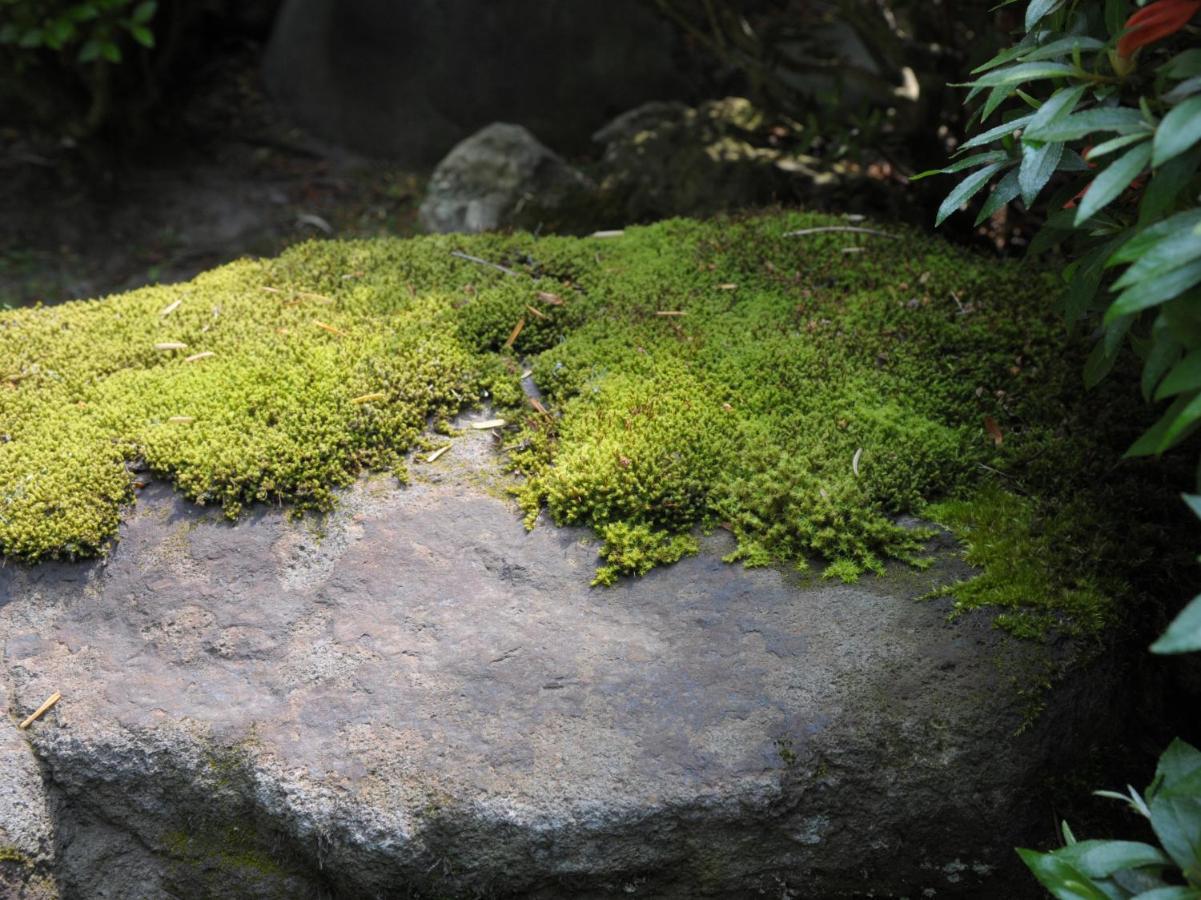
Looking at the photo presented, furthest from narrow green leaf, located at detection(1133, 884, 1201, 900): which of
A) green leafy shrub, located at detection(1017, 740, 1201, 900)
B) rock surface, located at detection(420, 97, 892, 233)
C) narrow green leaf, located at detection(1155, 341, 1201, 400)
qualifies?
rock surface, located at detection(420, 97, 892, 233)

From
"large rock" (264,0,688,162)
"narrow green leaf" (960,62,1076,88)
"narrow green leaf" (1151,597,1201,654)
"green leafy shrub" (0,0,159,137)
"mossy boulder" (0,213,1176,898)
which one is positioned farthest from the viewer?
"large rock" (264,0,688,162)

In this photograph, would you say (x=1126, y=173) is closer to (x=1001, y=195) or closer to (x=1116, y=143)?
(x=1116, y=143)

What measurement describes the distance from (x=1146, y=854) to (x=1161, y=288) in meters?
1.11

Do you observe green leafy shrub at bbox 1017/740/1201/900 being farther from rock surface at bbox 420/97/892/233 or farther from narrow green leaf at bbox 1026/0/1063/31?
rock surface at bbox 420/97/892/233

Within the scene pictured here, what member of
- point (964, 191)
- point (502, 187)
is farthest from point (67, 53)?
point (964, 191)

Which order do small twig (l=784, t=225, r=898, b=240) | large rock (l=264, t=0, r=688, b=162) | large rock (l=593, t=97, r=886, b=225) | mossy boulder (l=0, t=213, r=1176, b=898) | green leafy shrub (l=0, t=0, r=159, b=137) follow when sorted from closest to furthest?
mossy boulder (l=0, t=213, r=1176, b=898), small twig (l=784, t=225, r=898, b=240), large rock (l=593, t=97, r=886, b=225), green leafy shrub (l=0, t=0, r=159, b=137), large rock (l=264, t=0, r=688, b=162)

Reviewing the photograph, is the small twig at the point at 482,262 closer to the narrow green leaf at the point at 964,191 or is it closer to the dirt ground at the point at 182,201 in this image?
the narrow green leaf at the point at 964,191

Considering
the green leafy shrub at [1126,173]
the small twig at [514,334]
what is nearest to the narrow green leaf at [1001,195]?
the green leafy shrub at [1126,173]

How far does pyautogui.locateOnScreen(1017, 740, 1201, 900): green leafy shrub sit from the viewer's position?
2.01 m

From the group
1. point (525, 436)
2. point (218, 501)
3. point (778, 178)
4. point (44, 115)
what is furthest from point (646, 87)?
point (218, 501)

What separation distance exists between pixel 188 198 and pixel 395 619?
572 centimetres

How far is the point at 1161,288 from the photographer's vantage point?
1.86m

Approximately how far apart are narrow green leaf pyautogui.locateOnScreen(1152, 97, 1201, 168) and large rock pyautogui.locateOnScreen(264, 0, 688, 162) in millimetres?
6337

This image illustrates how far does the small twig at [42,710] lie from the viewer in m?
2.92
